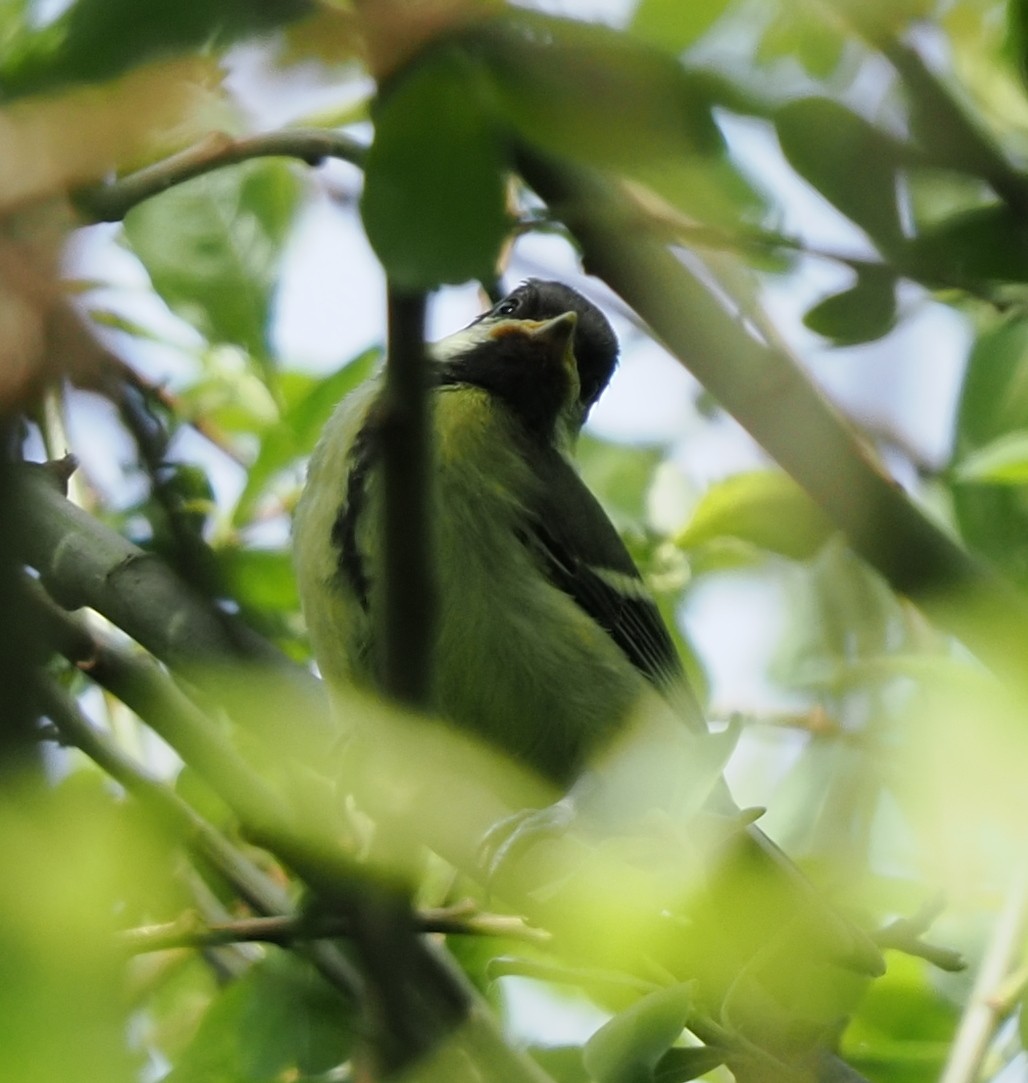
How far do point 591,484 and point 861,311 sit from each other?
2659 mm

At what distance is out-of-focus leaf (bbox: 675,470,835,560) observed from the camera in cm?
227

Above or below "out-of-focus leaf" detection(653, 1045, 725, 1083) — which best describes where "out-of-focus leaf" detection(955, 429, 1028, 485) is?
above

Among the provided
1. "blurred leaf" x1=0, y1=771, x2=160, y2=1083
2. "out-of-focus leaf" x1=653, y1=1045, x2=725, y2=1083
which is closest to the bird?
"out-of-focus leaf" x1=653, y1=1045, x2=725, y2=1083

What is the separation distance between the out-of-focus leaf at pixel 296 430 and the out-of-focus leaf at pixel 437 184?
2.08 m

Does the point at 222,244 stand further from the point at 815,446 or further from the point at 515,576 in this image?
the point at 515,576

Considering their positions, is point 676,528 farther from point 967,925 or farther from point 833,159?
point 833,159

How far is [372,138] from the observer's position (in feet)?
2.19

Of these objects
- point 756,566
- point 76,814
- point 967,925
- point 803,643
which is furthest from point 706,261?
point 756,566

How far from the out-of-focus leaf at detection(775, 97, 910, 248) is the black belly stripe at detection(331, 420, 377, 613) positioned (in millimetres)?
2053

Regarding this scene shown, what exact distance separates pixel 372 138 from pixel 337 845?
834 millimetres

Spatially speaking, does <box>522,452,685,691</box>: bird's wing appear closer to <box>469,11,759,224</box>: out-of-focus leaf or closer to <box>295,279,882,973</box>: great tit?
<box>295,279,882,973</box>: great tit

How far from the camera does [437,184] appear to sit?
25.9 inches

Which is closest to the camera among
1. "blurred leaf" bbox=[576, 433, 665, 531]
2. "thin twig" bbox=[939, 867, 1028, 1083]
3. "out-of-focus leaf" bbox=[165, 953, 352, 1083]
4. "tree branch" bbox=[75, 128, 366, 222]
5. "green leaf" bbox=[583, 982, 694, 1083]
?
"green leaf" bbox=[583, 982, 694, 1083]

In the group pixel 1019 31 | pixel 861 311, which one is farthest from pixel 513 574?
pixel 1019 31
